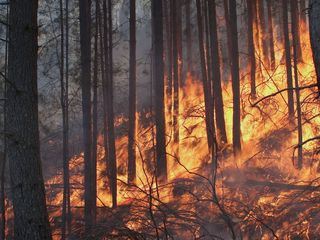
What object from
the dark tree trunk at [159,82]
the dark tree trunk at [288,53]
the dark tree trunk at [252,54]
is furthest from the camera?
the dark tree trunk at [252,54]

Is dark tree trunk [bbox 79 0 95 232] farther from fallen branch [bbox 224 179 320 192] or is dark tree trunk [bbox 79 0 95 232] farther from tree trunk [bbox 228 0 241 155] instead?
tree trunk [bbox 228 0 241 155]

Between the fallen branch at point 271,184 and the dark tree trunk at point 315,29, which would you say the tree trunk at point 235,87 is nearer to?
the fallen branch at point 271,184

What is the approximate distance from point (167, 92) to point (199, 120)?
8.13 ft

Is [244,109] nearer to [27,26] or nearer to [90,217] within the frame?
[90,217]

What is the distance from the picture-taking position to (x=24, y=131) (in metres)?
5.85

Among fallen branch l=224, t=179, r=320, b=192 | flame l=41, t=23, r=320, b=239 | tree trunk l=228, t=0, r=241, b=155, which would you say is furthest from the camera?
tree trunk l=228, t=0, r=241, b=155

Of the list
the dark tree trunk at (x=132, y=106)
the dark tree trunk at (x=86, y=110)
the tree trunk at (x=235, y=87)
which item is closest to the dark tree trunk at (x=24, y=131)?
the dark tree trunk at (x=86, y=110)

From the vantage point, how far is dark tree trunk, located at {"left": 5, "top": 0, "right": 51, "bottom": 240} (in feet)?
18.9

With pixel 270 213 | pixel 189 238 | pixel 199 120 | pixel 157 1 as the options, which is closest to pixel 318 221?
pixel 270 213

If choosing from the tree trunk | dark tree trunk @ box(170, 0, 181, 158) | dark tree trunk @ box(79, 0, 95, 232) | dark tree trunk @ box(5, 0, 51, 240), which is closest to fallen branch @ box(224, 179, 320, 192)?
the tree trunk

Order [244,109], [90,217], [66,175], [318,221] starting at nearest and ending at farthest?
[318,221] → [90,217] → [66,175] → [244,109]

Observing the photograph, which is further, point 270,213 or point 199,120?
point 199,120

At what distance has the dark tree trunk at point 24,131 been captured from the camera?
5762 mm

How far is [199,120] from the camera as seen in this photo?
19.5 metres
